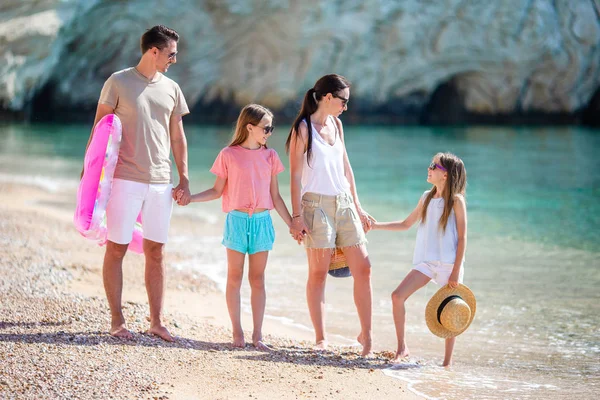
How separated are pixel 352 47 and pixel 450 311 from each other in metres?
23.6

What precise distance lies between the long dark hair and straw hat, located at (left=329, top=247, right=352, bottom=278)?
0.60 meters

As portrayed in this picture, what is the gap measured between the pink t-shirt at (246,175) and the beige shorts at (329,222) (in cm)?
23

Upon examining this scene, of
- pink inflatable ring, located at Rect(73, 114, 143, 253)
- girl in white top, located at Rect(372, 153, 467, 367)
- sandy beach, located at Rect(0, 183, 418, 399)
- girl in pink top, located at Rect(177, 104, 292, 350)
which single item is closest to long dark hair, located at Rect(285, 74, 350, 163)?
girl in pink top, located at Rect(177, 104, 292, 350)

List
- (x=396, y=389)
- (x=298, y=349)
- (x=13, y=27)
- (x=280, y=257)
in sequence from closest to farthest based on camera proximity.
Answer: (x=396, y=389) < (x=298, y=349) < (x=280, y=257) < (x=13, y=27)

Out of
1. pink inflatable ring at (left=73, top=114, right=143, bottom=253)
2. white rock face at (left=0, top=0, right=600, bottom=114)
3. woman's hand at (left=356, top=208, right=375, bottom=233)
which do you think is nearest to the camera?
pink inflatable ring at (left=73, top=114, right=143, bottom=253)

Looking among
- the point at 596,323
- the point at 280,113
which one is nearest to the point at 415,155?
the point at 280,113

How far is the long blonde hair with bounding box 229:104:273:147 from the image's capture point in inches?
175

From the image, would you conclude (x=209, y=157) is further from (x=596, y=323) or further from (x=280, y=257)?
(x=596, y=323)

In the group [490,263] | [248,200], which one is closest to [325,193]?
[248,200]

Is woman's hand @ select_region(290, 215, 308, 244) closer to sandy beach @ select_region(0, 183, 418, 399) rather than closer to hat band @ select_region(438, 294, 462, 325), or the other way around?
sandy beach @ select_region(0, 183, 418, 399)

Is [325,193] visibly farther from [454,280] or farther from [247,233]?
[454,280]

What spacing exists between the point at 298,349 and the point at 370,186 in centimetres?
1002

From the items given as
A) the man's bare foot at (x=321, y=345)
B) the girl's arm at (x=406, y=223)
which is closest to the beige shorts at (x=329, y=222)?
the girl's arm at (x=406, y=223)

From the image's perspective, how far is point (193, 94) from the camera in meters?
28.4
